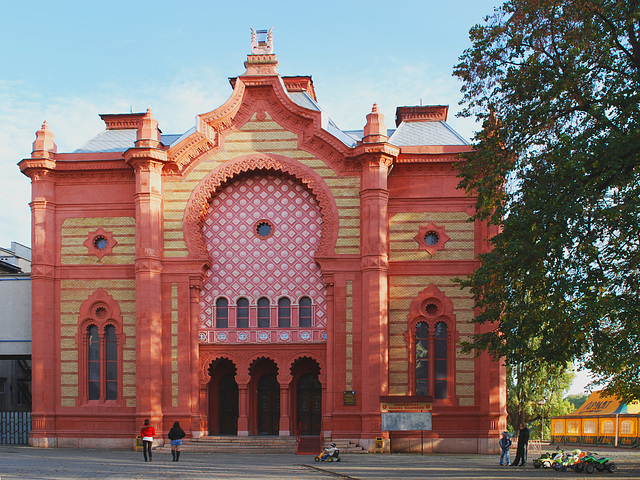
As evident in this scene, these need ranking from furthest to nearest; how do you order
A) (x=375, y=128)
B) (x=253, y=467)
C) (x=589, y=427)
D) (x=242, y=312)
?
(x=589, y=427), (x=242, y=312), (x=375, y=128), (x=253, y=467)

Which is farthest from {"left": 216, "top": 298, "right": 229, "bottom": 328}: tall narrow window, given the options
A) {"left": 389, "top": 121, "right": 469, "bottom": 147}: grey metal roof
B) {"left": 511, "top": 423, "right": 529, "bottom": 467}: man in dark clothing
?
{"left": 511, "top": 423, "right": 529, "bottom": 467}: man in dark clothing

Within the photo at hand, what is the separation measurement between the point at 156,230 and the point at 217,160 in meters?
3.86

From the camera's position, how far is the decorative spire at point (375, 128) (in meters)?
31.4

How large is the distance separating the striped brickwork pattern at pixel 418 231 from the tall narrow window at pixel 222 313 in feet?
23.1

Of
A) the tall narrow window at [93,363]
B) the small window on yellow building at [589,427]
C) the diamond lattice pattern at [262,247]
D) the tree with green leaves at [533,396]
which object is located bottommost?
the small window on yellow building at [589,427]

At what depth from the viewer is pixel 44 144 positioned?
32.5 m

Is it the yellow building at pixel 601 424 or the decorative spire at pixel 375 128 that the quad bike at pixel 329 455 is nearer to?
the decorative spire at pixel 375 128

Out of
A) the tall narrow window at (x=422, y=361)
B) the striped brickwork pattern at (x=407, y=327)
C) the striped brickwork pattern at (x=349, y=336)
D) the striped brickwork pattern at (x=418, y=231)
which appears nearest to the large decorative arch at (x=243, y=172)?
the striped brickwork pattern at (x=349, y=336)

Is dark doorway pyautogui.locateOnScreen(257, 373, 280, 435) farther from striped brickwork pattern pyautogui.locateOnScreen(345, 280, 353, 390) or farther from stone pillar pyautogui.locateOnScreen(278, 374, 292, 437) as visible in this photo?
striped brickwork pattern pyautogui.locateOnScreen(345, 280, 353, 390)

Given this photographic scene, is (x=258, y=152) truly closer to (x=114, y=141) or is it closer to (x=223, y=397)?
(x=114, y=141)

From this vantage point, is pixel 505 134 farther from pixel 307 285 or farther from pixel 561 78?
pixel 307 285

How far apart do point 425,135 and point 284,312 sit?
33.2ft

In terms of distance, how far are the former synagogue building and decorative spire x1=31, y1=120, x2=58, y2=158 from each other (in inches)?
3.2

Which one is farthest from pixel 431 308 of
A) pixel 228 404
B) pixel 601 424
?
pixel 601 424
